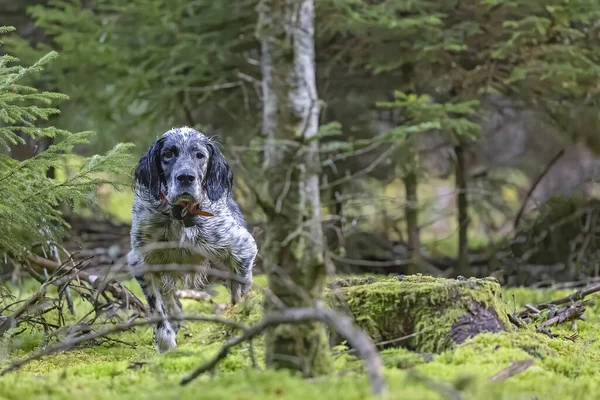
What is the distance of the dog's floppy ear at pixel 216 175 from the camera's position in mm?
5586

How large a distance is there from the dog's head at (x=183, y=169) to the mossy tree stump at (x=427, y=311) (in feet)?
4.76

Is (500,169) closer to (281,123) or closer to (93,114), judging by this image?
(93,114)

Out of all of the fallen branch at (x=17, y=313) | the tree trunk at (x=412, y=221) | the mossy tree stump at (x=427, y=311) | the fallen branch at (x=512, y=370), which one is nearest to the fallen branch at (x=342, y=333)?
the fallen branch at (x=512, y=370)

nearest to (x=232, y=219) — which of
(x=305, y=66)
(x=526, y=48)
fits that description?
(x=305, y=66)

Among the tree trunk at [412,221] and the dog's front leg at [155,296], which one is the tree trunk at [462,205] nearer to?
the tree trunk at [412,221]

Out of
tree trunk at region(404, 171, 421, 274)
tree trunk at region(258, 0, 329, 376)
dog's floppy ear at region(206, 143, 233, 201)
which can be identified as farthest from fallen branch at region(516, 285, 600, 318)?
tree trunk at region(404, 171, 421, 274)

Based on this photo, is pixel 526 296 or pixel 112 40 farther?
pixel 112 40

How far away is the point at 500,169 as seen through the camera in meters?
11.6

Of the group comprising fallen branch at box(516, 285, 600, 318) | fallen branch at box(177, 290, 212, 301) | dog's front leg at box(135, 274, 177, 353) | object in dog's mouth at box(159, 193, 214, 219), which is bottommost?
fallen branch at box(177, 290, 212, 301)

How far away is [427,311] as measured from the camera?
412 cm

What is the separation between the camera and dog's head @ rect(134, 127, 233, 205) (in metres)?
5.15

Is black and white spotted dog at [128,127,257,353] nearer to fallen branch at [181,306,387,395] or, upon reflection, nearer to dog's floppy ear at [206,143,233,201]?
dog's floppy ear at [206,143,233,201]

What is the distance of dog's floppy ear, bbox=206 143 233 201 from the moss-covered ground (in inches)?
47.6

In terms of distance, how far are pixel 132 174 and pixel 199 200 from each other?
916mm
